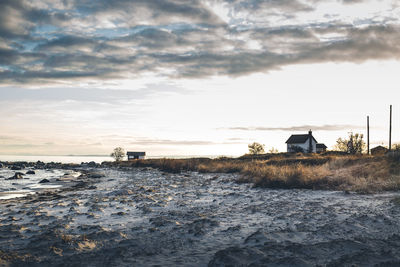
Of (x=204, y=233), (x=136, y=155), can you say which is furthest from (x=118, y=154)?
(x=204, y=233)

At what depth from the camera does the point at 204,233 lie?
6.32m

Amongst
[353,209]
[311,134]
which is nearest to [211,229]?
[353,209]

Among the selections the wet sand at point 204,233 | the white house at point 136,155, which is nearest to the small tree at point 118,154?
the white house at point 136,155

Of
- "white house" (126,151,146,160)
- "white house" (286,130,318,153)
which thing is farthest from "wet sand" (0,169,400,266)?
"white house" (126,151,146,160)

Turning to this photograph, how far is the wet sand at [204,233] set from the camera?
15.6ft

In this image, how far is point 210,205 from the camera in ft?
33.1

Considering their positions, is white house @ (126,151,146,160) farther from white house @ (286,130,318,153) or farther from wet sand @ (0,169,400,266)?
wet sand @ (0,169,400,266)

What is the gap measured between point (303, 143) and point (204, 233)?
273ft

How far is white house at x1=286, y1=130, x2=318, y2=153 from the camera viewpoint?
83312 millimetres

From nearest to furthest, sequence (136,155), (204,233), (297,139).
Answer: (204,233) → (297,139) → (136,155)

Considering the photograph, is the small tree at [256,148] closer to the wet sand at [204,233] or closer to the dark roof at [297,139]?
the dark roof at [297,139]

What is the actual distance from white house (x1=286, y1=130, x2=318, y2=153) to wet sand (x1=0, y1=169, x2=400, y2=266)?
251 feet

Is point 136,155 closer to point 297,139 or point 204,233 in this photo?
point 297,139

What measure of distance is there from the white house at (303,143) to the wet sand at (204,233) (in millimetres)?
76568
